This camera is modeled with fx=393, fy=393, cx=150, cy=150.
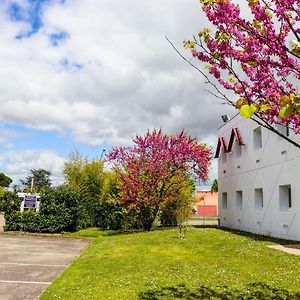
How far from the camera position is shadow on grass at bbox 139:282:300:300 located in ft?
25.2

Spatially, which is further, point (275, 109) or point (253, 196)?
point (253, 196)

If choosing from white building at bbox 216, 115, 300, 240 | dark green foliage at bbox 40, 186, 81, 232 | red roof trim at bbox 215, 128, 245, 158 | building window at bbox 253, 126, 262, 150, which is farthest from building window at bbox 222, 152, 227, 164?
dark green foliage at bbox 40, 186, 81, 232

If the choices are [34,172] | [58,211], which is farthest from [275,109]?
[34,172]

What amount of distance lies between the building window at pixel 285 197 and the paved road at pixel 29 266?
373 inches

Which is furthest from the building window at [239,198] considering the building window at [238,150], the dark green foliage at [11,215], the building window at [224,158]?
the dark green foliage at [11,215]

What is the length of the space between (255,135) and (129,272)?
46.9 ft

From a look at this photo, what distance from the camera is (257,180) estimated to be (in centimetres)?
2159

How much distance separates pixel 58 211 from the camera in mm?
25359

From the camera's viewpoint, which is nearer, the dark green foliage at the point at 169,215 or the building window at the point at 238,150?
the building window at the point at 238,150

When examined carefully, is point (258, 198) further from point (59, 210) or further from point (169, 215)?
point (59, 210)

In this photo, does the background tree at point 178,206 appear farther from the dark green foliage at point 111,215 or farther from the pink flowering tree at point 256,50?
the pink flowering tree at point 256,50

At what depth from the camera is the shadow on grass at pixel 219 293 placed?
7.67 m

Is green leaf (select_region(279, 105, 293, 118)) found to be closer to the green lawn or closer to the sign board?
the green lawn

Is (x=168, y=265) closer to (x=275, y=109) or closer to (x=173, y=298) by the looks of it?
(x=173, y=298)
